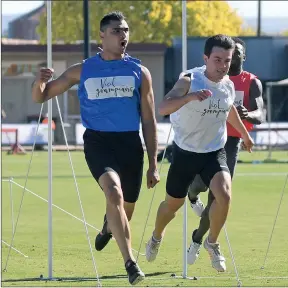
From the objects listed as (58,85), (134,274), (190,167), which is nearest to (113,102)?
(58,85)

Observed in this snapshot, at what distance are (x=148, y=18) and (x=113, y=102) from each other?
47210 millimetres

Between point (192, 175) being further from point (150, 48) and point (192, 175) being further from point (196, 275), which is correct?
point (150, 48)

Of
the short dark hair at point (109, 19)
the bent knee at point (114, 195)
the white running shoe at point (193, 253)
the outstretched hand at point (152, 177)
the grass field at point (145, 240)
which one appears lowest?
the grass field at point (145, 240)

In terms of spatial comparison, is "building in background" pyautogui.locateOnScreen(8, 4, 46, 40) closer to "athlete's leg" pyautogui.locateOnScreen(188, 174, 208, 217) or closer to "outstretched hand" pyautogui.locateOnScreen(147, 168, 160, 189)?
"athlete's leg" pyautogui.locateOnScreen(188, 174, 208, 217)

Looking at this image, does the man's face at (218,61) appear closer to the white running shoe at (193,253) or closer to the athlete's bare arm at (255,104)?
the athlete's bare arm at (255,104)

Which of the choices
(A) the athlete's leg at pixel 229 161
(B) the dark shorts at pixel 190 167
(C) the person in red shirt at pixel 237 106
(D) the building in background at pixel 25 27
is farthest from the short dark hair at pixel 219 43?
(D) the building in background at pixel 25 27

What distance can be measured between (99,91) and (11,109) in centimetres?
4251

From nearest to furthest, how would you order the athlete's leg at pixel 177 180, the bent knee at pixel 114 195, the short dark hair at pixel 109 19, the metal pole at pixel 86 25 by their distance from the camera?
1. the bent knee at pixel 114 195
2. the short dark hair at pixel 109 19
3. the athlete's leg at pixel 177 180
4. the metal pole at pixel 86 25

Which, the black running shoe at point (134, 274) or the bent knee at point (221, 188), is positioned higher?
the bent knee at point (221, 188)

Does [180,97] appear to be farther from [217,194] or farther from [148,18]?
[148,18]

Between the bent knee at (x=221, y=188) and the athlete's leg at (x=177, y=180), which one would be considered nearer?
the bent knee at (x=221, y=188)

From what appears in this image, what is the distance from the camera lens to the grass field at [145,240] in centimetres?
1108

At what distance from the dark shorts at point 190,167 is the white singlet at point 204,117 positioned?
0.06 meters

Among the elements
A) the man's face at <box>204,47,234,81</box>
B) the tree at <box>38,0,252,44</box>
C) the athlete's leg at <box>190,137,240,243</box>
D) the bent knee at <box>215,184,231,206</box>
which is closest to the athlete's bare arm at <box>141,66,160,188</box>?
the man's face at <box>204,47,234,81</box>
